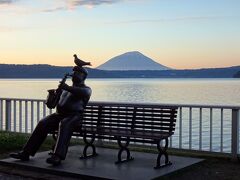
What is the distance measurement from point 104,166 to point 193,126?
16.0m

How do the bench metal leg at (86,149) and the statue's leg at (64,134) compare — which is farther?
the bench metal leg at (86,149)

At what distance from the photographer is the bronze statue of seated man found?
29.9 feet

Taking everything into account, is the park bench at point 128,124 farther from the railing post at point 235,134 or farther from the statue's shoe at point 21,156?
the railing post at point 235,134

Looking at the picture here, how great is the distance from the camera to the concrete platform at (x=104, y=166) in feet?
27.6

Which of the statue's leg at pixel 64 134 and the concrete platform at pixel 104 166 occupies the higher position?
the statue's leg at pixel 64 134

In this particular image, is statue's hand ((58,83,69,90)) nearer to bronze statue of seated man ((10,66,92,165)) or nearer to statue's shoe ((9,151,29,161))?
bronze statue of seated man ((10,66,92,165))

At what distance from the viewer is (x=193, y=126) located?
24656 millimetres

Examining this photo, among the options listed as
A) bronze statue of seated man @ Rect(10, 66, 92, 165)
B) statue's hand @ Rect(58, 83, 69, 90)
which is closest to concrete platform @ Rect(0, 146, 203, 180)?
bronze statue of seated man @ Rect(10, 66, 92, 165)

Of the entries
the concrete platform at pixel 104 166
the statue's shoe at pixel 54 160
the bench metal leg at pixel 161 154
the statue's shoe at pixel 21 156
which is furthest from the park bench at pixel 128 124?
the statue's shoe at pixel 21 156

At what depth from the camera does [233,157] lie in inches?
394

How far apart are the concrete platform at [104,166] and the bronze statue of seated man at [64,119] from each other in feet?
0.64

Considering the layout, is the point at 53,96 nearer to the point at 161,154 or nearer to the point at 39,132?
the point at 39,132

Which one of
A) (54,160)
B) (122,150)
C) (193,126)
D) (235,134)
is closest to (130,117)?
(122,150)

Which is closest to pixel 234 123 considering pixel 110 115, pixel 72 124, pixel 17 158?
pixel 110 115
